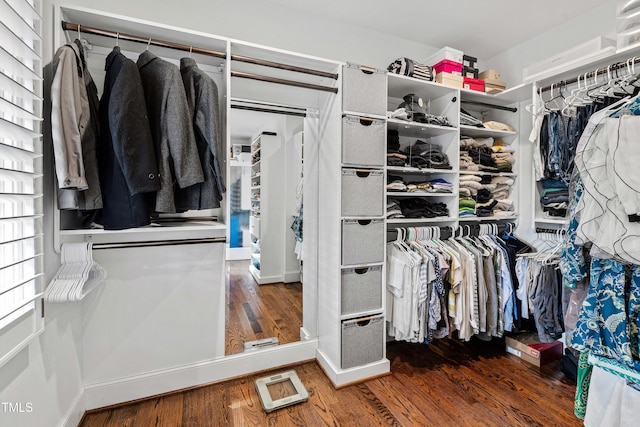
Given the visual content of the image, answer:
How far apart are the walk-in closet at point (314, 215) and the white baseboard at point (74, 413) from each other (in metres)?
0.01

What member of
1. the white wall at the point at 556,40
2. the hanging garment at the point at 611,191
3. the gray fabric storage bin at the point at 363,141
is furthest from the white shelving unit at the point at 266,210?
the white wall at the point at 556,40

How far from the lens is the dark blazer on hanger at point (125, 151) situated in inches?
48.1

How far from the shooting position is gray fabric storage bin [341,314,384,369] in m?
1.93

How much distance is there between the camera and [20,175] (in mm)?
1003

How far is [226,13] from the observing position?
201cm

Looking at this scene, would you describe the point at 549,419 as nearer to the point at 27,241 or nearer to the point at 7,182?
the point at 27,241

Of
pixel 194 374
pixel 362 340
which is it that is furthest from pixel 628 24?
pixel 194 374

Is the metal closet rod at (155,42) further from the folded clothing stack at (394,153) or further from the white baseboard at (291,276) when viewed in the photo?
the white baseboard at (291,276)

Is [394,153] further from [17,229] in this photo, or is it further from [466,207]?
[17,229]

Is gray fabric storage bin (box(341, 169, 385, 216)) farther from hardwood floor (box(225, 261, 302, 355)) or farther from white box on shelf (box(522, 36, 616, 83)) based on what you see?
white box on shelf (box(522, 36, 616, 83))

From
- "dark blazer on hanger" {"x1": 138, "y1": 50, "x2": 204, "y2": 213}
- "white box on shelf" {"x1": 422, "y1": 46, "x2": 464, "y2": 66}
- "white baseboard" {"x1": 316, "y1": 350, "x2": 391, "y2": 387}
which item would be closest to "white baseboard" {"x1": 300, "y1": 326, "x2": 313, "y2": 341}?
"white baseboard" {"x1": 316, "y1": 350, "x2": 391, "y2": 387}

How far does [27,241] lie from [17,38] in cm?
68

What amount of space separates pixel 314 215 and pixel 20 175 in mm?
1535

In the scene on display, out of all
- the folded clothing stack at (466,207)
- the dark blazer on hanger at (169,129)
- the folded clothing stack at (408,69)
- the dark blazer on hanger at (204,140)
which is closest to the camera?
the dark blazer on hanger at (169,129)
